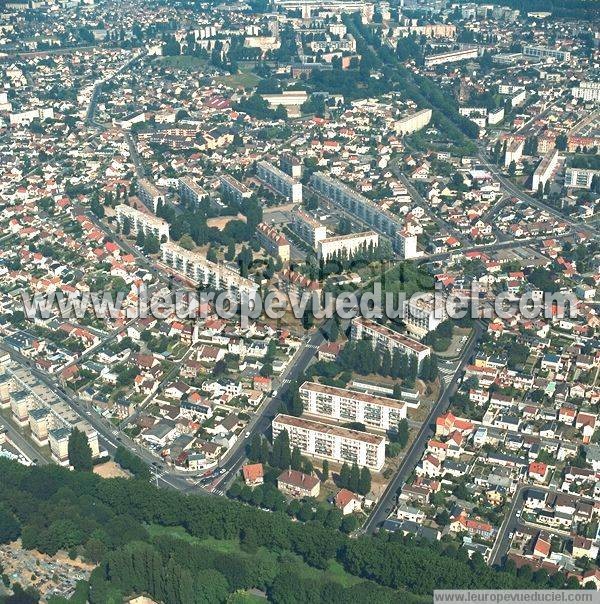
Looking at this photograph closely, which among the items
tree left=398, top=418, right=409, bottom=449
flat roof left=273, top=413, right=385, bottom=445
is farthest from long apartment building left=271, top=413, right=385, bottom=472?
tree left=398, top=418, right=409, bottom=449

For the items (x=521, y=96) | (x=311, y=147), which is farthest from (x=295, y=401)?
(x=521, y=96)

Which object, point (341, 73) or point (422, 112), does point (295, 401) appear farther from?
point (341, 73)

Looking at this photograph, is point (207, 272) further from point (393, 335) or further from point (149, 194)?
point (149, 194)

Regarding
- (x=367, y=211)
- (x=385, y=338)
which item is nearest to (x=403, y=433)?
(x=385, y=338)

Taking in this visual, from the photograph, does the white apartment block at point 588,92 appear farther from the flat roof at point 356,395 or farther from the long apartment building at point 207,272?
the flat roof at point 356,395

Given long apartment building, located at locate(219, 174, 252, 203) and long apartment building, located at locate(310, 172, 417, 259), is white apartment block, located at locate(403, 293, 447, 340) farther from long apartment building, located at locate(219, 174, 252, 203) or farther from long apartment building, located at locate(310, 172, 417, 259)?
long apartment building, located at locate(219, 174, 252, 203)

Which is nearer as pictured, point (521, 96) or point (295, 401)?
point (295, 401)

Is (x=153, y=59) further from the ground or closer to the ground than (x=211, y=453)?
further from the ground

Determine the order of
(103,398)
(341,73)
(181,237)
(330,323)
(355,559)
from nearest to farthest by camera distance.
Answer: (355,559), (103,398), (330,323), (181,237), (341,73)
